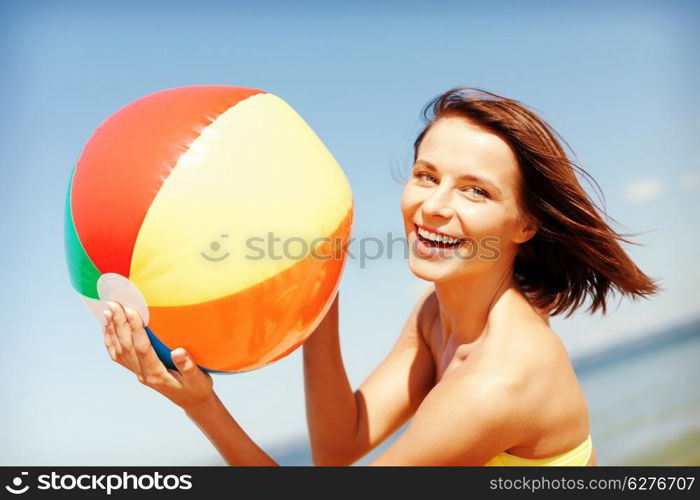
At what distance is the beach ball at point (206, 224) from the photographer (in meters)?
1.97

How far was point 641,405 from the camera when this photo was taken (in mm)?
12602

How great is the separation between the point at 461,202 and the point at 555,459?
975 mm

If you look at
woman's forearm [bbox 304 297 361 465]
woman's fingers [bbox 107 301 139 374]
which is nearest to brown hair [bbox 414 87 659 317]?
woman's forearm [bbox 304 297 361 465]

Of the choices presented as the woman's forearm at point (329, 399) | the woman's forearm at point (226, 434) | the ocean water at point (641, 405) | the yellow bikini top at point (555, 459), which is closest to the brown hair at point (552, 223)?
the yellow bikini top at point (555, 459)

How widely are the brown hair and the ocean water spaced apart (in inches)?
260

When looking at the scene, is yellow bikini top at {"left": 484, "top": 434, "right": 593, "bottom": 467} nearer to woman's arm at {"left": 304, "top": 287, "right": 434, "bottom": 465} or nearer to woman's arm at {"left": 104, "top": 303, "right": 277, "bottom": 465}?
woman's arm at {"left": 304, "top": 287, "right": 434, "bottom": 465}

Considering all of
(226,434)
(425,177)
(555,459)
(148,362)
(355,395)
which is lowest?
(555,459)

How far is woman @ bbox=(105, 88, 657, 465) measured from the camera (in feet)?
6.90

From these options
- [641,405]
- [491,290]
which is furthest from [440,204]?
[641,405]

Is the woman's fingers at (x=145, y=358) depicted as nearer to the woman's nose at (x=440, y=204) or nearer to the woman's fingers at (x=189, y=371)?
the woman's fingers at (x=189, y=371)

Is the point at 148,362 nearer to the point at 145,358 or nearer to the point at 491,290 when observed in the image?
the point at 145,358

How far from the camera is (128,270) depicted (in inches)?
79.2
